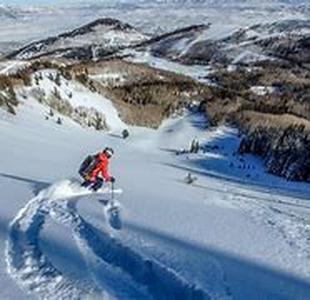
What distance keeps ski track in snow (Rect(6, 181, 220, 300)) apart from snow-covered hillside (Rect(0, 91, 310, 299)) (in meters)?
0.01

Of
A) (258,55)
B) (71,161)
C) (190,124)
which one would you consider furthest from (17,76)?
(258,55)

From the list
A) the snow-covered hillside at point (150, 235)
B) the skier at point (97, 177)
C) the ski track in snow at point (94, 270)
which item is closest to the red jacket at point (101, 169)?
the skier at point (97, 177)

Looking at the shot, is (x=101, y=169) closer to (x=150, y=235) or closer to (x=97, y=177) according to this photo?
(x=97, y=177)

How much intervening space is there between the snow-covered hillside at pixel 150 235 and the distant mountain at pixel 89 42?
68.5 m

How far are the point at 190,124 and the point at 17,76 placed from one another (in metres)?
6.76

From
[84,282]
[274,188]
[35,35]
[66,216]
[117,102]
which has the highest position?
[84,282]

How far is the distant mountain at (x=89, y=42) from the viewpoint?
9149cm

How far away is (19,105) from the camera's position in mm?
27844

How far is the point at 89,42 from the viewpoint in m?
106

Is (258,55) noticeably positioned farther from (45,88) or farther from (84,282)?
(84,282)

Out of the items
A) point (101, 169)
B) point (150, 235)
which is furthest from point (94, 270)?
point (101, 169)

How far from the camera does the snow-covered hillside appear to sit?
373 inches

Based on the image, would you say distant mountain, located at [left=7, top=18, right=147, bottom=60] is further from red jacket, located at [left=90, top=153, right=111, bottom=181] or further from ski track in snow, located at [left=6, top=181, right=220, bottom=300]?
ski track in snow, located at [left=6, top=181, right=220, bottom=300]

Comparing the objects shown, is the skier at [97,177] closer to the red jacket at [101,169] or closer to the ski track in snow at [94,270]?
the red jacket at [101,169]
